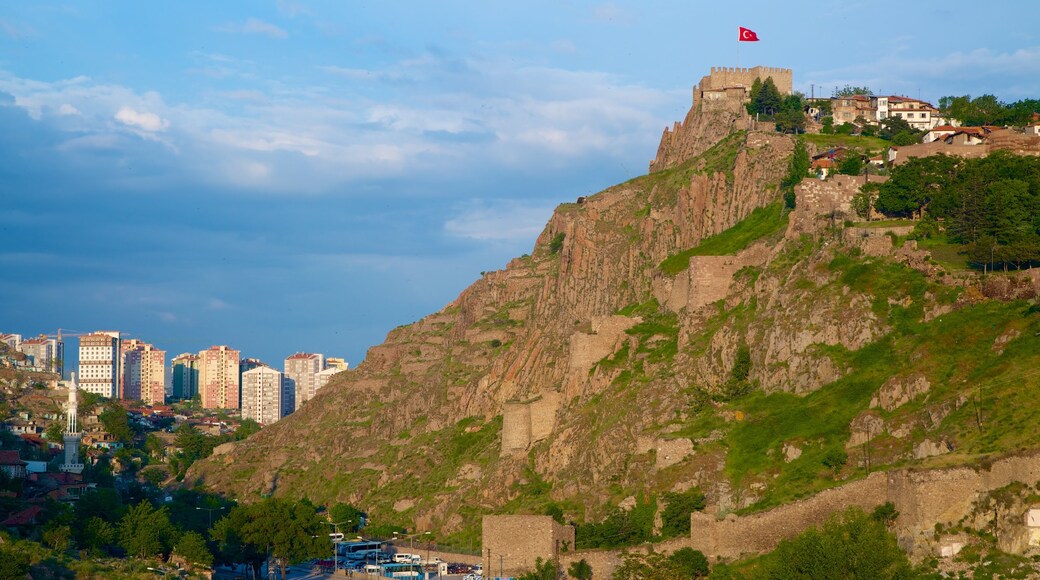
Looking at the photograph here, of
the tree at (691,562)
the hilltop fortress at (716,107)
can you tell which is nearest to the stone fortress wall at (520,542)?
the tree at (691,562)

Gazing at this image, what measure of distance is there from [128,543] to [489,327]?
58343 mm

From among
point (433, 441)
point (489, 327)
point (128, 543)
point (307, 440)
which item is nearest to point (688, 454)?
point (128, 543)

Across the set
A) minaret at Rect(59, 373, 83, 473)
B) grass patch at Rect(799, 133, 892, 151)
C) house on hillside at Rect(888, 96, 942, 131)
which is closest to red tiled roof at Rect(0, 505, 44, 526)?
minaret at Rect(59, 373, 83, 473)

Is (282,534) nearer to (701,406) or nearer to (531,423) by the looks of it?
(531,423)

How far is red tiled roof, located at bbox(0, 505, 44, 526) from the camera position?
392 ft

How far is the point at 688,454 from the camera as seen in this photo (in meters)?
113

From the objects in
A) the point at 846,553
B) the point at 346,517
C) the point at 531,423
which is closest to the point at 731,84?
the point at 531,423

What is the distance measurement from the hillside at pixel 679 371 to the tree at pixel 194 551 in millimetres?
21155

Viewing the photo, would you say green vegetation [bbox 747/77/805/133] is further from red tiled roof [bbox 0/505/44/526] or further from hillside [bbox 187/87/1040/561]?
red tiled roof [bbox 0/505/44/526]

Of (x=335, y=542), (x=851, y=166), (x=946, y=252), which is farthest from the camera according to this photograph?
(x=851, y=166)

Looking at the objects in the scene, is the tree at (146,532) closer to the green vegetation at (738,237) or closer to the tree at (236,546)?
the tree at (236,546)

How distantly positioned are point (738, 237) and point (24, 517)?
62455 millimetres

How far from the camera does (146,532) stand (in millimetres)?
125125

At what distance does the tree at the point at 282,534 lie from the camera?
13212 centimetres
